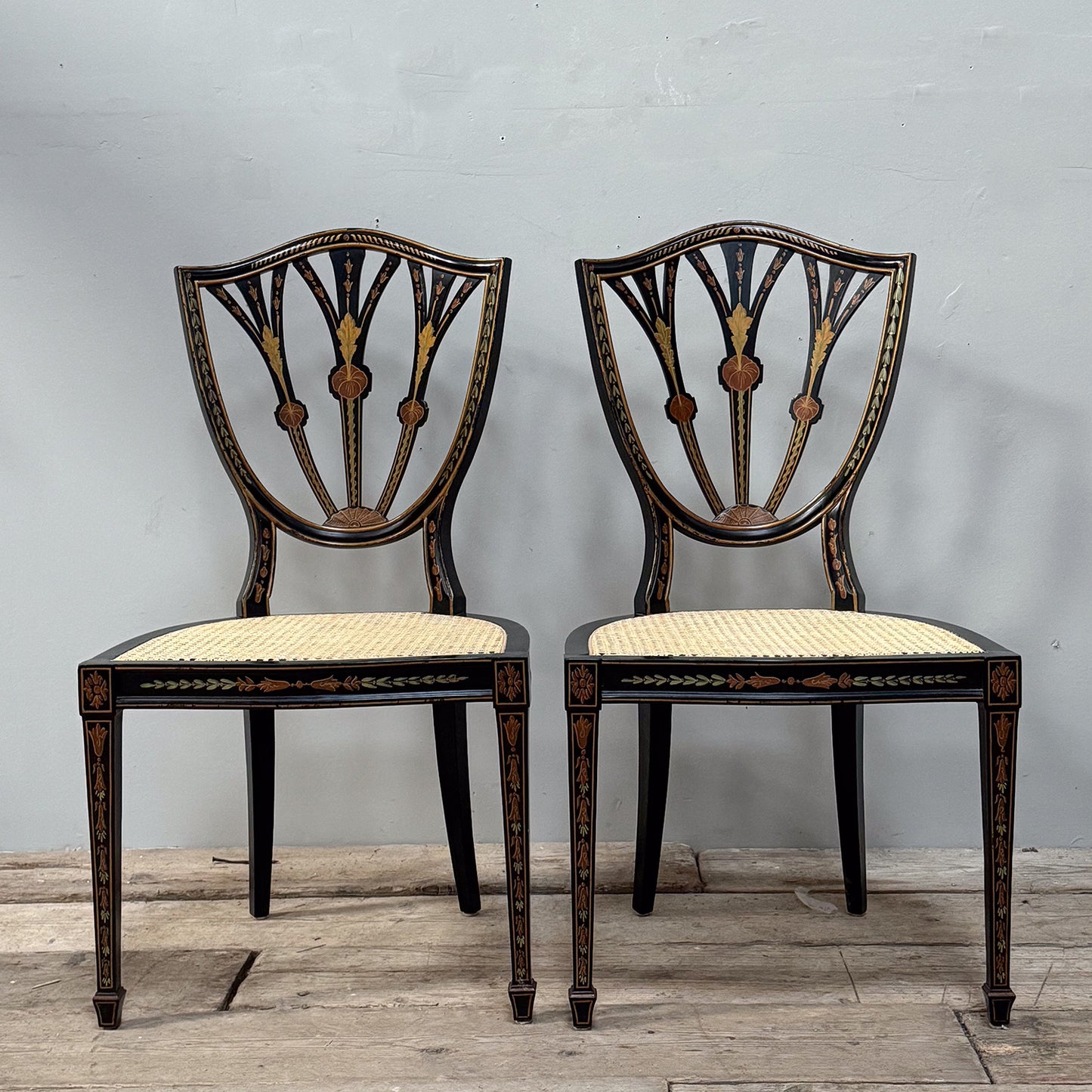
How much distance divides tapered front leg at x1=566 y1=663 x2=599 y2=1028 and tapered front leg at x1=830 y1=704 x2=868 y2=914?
18.7 inches

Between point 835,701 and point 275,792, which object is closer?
point 835,701

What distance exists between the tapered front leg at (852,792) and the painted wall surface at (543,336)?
0.28 m

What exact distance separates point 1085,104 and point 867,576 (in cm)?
84

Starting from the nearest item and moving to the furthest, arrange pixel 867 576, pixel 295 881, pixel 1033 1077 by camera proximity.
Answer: pixel 1033 1077
pixel 295 881
pixel 867 576

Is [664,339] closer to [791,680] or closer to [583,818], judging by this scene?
[791,680]

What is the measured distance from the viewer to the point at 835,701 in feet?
3.85

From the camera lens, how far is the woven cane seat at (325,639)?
3.99 feet

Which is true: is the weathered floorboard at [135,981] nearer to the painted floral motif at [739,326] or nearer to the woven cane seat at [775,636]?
the woven cane seat at [775,636]

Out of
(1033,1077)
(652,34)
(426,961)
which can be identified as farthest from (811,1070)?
(652,34)

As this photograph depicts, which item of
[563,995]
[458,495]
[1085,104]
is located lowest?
[563,995]

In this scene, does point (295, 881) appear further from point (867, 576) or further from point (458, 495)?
point (867, 576)

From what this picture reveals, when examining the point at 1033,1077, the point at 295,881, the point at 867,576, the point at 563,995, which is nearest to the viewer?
the point at 1033,1077

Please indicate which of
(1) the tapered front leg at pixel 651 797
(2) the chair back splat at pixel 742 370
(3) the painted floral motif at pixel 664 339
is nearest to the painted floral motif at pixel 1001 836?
(2) the chair back splat at pixel 742 370

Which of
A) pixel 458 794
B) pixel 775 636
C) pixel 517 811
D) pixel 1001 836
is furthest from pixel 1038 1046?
pixel 458 794
